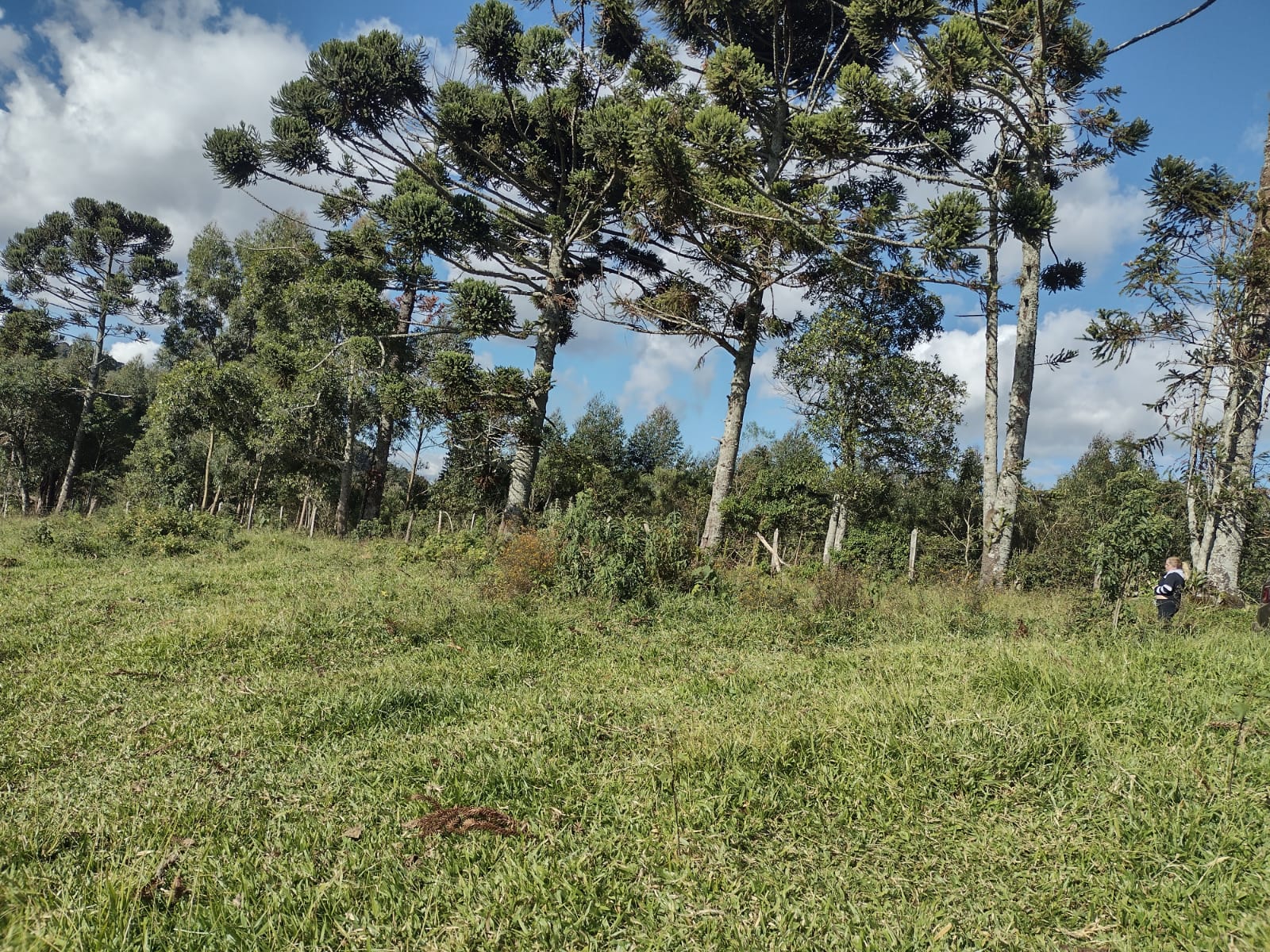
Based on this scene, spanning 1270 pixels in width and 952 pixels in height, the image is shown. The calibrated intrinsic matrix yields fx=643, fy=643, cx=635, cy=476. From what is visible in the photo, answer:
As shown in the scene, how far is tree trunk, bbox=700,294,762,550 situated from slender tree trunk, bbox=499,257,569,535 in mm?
4396

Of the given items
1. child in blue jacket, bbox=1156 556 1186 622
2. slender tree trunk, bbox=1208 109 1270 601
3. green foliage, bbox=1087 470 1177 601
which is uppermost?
slender tree trunk, bbox=1208 109 1270 601

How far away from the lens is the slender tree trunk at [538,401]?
15336 millimetres

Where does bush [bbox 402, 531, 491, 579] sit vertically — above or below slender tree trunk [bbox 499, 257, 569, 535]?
below

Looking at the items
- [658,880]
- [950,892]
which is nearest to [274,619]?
[658,880]

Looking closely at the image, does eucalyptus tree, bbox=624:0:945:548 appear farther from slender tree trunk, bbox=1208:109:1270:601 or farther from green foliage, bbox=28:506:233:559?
green foliage, bbox=28:506:233:559

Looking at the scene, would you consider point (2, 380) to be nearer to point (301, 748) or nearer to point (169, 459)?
point (169, 459)

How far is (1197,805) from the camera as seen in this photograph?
118 inches

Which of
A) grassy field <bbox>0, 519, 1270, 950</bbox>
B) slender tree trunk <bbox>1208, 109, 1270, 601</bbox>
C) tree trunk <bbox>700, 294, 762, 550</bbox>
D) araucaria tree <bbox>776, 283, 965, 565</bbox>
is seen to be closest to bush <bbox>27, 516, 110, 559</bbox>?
grassy field <bbox>0, 519, 1270, 950</bbox>

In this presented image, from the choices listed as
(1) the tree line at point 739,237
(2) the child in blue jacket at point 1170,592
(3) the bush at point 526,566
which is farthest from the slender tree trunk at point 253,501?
(2) the child in blue jacket at point 1170,592

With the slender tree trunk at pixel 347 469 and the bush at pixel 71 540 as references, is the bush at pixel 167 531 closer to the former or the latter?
the bush at pixel 71 540

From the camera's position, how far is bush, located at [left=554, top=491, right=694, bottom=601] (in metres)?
8.99

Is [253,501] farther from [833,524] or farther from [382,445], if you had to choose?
[833,524]

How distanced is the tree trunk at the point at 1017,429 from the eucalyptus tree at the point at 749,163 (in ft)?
10.1

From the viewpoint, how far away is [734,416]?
1476 cm
